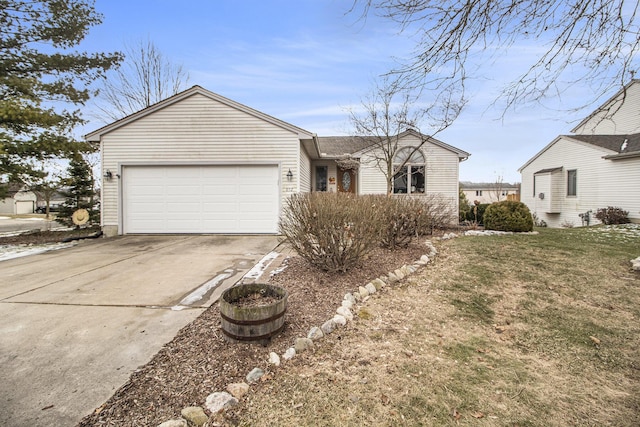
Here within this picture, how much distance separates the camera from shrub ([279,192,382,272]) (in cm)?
414

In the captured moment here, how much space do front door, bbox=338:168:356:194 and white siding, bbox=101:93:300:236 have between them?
5964 mm

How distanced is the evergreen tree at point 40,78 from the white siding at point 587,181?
2076 centimetres

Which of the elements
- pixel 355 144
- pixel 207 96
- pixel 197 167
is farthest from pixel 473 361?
pixel 355 144

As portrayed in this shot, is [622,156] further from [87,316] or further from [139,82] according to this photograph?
[139,82]

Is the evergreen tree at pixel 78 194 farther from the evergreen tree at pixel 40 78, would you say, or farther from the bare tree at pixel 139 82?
the bare tree at pixel 139 82

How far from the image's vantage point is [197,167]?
970 centimetres

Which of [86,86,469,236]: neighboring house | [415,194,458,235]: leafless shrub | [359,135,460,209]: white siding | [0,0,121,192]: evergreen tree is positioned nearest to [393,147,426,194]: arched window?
[359,135,460,209]: white siding

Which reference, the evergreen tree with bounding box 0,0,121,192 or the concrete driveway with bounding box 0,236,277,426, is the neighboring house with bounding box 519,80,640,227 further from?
the evergreen tree with bounding box 0,0,121,192

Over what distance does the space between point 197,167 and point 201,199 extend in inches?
41.3

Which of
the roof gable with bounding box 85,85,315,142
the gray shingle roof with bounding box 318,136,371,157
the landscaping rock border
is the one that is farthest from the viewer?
the gray shingle roof with bounding box 318,136,371,157

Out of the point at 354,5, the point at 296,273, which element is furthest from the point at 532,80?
the point at 296,273

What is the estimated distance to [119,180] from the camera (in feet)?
31.6

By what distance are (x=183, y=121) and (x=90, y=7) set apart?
4.93m

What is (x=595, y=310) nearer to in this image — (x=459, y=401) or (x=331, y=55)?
(x=459, y=401)
